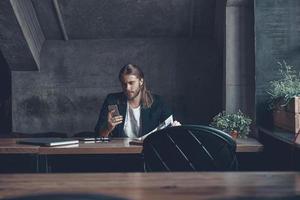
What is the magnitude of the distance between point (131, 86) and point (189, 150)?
65.5 inches

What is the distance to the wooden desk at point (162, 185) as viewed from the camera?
4.00 feet

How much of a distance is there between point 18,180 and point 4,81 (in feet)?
25.7

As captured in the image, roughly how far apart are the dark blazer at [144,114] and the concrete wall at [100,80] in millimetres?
3611

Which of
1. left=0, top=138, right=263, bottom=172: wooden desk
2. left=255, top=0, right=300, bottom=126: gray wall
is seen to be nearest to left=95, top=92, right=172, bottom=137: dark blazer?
left=0, top=138, right=263, bottom=172: wooden desk

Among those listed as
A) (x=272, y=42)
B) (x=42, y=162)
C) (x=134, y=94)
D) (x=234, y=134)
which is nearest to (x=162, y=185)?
(x=42, y=162)

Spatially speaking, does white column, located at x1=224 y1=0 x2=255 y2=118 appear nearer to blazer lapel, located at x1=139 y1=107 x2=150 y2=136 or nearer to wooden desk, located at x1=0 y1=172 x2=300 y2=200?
blazer lapel, located at x1=139 y1=107 x2=150 y2=136

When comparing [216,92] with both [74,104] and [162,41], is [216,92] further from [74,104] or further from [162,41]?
[74,104]

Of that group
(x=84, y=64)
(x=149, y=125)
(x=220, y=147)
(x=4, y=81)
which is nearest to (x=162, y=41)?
(x=84, y=64)

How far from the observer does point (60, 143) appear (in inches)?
146

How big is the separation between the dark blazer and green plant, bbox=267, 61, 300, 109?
1.07 m

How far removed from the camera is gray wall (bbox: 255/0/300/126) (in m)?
5.30

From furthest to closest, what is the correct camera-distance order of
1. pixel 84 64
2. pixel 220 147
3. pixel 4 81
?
pixel 4 81
pixel 84 64
pixel 220 147

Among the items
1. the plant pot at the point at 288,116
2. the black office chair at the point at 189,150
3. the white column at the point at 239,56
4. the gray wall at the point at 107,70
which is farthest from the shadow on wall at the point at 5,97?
the black office chair at the point at 189,150

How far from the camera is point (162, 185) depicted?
53.9 inches
